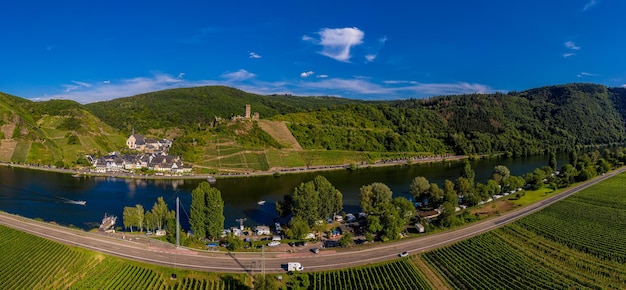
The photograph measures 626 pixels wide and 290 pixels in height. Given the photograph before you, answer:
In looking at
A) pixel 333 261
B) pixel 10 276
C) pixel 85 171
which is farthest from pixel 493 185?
pixel 85 171

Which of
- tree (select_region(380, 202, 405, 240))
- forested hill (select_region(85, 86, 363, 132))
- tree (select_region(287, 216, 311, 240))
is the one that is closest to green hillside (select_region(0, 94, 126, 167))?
forested hill (select_region(85, 86, 363, 132))

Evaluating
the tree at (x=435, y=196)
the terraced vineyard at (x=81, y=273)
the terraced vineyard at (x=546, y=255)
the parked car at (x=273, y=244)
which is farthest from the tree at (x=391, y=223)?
the terraced vineyard at (x=81, y=273)

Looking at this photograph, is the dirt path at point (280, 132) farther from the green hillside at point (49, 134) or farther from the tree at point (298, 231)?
the tree at point (298, 231)

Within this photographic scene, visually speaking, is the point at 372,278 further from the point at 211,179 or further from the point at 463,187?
the point at 211,179

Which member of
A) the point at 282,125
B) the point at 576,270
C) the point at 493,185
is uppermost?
the point at 282,125

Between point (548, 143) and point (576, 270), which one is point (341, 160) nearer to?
point (576, 270)

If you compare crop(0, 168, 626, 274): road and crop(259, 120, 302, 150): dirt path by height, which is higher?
crop(259, 120, 302, 150): dirt path

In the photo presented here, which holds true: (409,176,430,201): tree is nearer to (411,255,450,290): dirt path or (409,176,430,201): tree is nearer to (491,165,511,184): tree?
(411,255,450,290): dirt path
